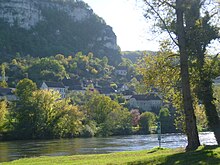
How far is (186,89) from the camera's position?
21.5 meters

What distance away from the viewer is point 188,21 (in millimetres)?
23500

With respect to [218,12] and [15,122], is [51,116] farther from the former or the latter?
[218,12]

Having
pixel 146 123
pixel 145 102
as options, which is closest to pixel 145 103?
pixel 145 102

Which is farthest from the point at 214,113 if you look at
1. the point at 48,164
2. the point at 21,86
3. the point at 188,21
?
the point at 21,86

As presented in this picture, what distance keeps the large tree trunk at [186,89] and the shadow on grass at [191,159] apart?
116 centimetres

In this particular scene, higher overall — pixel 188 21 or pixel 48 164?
pixel 188 21

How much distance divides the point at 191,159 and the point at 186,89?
182 inches

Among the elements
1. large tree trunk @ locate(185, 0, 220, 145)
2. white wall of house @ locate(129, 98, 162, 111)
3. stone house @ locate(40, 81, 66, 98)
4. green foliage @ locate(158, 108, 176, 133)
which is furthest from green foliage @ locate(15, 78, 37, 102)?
stone house @ locate(40, 81, 66, 98)

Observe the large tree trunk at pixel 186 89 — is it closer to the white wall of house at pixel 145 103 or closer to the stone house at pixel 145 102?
the stone house at pixel 145 102

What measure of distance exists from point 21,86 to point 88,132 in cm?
1778

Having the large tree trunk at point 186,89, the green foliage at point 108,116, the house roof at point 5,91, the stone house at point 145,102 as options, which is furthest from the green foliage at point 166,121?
the large tree trunk at point 186,89

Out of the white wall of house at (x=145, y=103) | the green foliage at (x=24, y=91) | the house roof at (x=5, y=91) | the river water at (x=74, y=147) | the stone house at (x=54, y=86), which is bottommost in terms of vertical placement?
the river water at (x=74, y=147)

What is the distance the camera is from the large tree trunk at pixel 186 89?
2109 cm

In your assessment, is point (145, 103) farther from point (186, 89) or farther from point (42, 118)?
point (186, 89)
